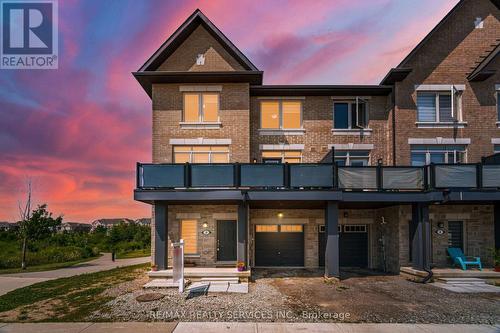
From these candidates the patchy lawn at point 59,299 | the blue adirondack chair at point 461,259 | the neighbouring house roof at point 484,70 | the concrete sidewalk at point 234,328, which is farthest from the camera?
the neighbouring house roof at point 484,70

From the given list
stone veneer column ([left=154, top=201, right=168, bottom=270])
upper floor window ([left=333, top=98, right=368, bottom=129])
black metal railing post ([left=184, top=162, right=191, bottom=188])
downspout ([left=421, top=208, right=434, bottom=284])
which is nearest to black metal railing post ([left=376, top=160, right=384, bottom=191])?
downspout ([left=421, top=208, right=434, bottom=284])

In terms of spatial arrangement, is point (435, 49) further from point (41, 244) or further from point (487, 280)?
point (41, 244)

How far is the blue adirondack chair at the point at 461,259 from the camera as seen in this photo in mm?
14297

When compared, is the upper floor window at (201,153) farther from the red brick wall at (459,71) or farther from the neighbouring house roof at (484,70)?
the neighbouring house roof at (484,70)

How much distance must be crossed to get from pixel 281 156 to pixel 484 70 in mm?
11387

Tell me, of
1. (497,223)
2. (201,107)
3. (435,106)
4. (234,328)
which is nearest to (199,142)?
(201,107)

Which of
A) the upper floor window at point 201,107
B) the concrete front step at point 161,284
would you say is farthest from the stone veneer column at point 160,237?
the upper floor window at point 201,107

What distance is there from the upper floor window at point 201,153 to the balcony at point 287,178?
300cm

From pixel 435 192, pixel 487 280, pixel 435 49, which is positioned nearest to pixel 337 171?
pixel 435 192

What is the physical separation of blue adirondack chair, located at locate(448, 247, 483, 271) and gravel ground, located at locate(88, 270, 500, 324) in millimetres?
2972

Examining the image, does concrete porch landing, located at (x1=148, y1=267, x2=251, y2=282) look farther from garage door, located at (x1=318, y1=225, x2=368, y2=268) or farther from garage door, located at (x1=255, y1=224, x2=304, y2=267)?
garage door, located at (x1=318, y1=225, x2=368, y2=268)

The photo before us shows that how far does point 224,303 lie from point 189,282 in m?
3.43

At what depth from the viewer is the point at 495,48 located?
16.2 metres

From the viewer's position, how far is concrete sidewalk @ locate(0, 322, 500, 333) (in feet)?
26.3
